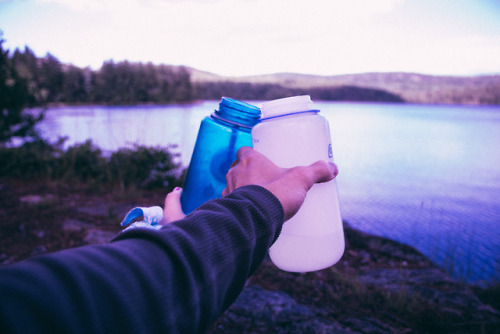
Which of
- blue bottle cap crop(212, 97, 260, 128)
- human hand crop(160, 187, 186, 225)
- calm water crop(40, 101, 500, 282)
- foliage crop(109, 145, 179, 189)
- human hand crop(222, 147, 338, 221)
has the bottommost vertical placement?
calm water crop(40, 101, 500, 282)

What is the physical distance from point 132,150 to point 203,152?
503 centimetres

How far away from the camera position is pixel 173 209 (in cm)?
128

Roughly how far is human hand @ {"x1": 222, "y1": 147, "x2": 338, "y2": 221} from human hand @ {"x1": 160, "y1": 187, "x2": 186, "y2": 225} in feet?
1.04

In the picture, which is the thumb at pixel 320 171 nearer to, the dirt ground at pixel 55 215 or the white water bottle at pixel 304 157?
the white water bottle at pixel 304 157

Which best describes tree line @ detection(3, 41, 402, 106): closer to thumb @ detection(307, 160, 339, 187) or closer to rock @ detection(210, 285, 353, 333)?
rock @ detection(210, 285, 353, 333)

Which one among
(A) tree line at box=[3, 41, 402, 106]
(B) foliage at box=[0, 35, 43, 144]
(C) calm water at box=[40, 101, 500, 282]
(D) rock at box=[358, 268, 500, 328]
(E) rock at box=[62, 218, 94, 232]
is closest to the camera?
(D) rock at box=[358, 268, 500, 328]

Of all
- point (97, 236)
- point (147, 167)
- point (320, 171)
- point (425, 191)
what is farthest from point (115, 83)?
point (320, 171)

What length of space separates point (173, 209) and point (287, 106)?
653mm

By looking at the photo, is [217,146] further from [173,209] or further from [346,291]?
[346,291]

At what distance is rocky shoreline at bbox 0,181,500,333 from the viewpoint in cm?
215

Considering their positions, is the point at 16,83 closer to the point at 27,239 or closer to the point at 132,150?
the point at 132,150

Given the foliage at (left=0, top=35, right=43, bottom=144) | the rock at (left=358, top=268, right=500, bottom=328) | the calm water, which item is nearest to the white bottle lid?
the calm water

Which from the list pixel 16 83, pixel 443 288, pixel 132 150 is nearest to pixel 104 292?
pixel 443 288

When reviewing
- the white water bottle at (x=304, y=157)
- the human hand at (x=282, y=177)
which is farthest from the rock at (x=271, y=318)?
the human hand at (x=282, y=177)
